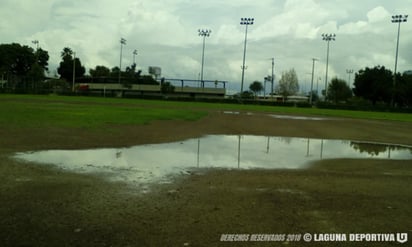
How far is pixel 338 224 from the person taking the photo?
6.82 metres

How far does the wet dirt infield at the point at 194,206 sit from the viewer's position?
20.0 ft

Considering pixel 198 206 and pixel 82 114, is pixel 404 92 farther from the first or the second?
pixel 198 206

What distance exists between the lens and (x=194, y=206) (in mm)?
7758

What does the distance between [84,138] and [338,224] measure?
1404 cm

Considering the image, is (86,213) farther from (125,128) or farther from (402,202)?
(125,128)

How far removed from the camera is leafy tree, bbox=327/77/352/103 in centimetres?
13588

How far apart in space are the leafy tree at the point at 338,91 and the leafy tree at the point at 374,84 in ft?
53.0

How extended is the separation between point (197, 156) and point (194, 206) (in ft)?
24.4

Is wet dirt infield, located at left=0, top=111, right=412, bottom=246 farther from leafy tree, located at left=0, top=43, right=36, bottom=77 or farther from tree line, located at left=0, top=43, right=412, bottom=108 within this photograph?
leafy tree, located at left=0, top=43, right=36, bottom=77

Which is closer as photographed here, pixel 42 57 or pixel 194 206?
pixel 194 206

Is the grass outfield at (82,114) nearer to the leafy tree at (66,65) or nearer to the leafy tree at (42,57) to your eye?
the leafy tree at (42,57)

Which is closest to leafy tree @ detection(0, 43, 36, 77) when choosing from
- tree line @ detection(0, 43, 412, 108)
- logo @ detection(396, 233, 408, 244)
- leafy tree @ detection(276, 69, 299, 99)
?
tree line @ detection(0, 43, 412, 108)

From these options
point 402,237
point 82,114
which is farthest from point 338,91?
point 402,237

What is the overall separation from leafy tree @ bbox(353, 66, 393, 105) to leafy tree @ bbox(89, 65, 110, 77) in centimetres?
9982
